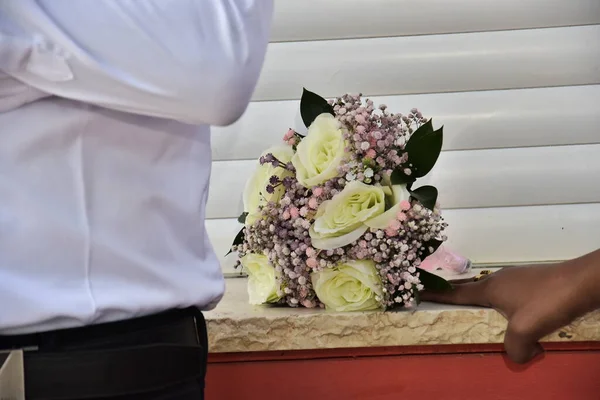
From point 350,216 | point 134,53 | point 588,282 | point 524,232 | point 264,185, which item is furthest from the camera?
point 524,232

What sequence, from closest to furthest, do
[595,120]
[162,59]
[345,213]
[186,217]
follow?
1. [162,59]
2. [186,217]
3. [345,213]
4. [595,120]

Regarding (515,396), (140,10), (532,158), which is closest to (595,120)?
(532,158)

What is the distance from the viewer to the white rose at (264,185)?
1.12 m

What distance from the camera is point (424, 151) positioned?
3.50 feet

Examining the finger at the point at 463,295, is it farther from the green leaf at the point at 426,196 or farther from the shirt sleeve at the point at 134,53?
the shirt sleeve at the point at 134,53

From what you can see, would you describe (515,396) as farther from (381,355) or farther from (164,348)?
(164,348)

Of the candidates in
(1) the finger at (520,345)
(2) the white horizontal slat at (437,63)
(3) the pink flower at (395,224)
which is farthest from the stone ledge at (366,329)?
(2) the white horizontal slat at (437,63)

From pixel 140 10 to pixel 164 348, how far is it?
0.27 m

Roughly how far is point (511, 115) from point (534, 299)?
772 millimetres

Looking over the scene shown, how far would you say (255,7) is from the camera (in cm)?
58

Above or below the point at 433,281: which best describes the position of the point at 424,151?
above

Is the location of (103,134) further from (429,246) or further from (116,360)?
(429,246)

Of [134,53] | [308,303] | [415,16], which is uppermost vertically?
[415,16]

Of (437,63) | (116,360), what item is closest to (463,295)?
(116,360)
